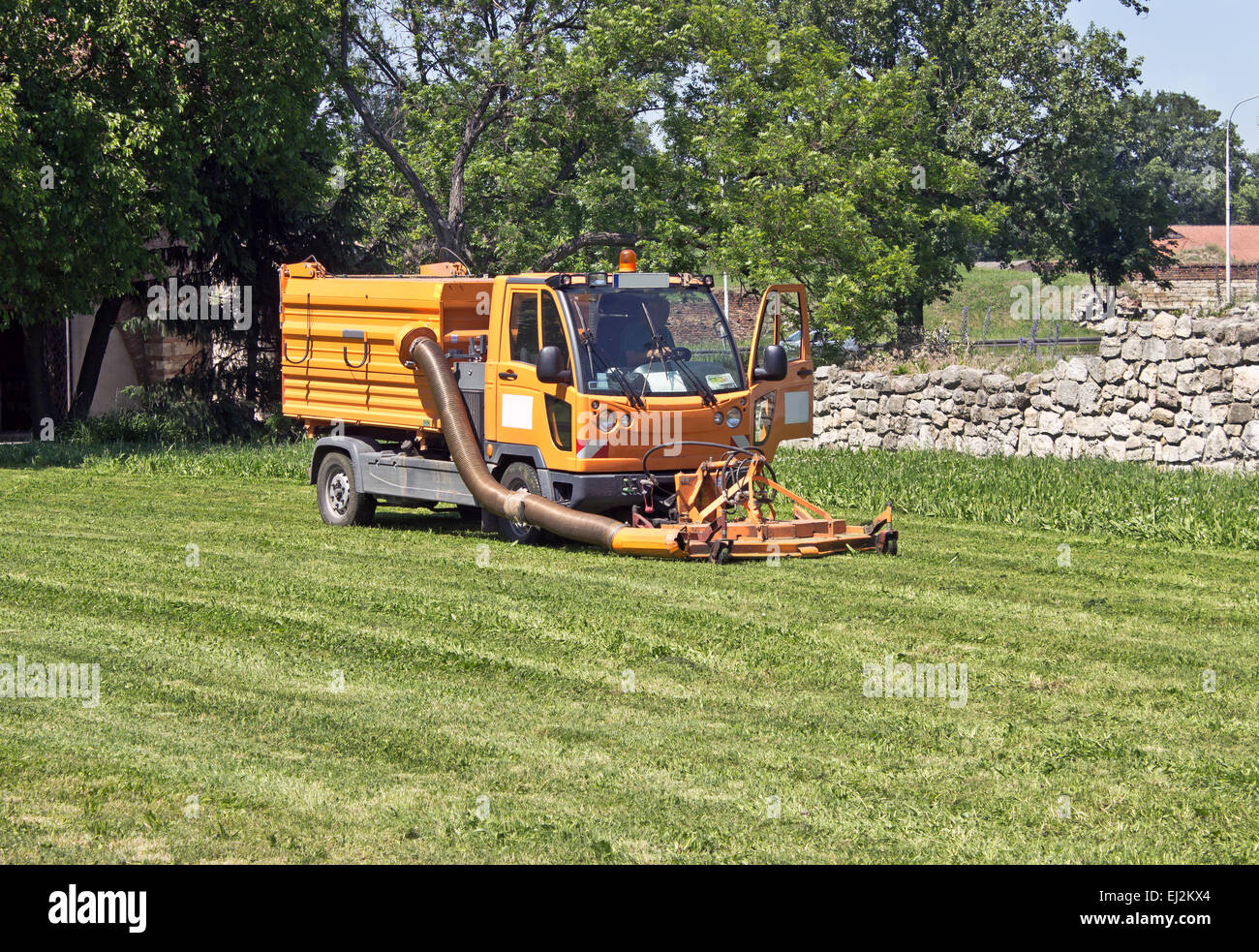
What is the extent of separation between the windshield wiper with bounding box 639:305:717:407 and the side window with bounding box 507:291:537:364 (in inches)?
41.7

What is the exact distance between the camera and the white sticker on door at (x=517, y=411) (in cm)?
1374

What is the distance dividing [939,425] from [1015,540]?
9.44m

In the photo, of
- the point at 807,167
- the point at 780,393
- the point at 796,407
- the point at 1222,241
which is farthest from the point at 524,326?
the point at 1222,241

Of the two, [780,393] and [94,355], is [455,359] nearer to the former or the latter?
[780,393]

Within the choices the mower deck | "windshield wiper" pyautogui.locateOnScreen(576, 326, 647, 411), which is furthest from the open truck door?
"windshield wiper" pyautogui.locateOnScreen(576, 326, 647, 411)

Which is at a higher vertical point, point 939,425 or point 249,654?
point 939,425

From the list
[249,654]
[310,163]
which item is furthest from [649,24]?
[249,654]

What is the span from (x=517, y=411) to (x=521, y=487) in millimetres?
748

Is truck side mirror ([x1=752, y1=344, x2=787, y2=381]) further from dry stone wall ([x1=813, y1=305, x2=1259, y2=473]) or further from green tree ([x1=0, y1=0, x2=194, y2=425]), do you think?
green tree ([x1=0, y1=0, x2=194, y2=425])

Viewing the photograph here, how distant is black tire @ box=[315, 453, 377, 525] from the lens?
15578 millimetres

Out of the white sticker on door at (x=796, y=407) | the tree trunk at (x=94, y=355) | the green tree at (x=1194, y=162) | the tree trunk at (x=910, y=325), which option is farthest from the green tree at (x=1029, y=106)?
the green tree at (x=1194, y=162)

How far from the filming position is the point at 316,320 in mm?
16016
